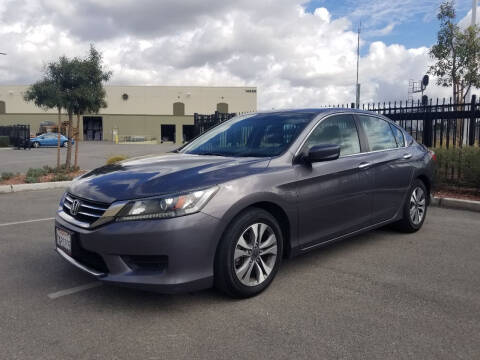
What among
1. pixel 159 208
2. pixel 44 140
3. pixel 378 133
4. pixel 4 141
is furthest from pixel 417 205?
pixel 4 141

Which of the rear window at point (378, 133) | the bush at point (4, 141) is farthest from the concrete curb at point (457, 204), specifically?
the bush at point (4, 141)

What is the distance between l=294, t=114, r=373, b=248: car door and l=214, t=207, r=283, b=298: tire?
0.38 m

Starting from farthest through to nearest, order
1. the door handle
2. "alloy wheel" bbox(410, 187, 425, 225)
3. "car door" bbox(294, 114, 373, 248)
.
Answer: "alloy wheel" bbox(410, 187, 425, 225) < the door handle < "car door" bbox(294, 114, 373, 248)

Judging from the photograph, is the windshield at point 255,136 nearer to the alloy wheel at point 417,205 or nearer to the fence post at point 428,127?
the alloy wheel at point 417,205

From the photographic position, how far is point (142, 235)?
2.95 meters

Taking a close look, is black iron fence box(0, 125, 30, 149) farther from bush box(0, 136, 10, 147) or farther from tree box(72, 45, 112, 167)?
tree box(72, 45, 112, 167)

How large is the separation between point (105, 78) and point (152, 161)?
416 inches

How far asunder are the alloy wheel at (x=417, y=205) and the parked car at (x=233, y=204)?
0.71 metres

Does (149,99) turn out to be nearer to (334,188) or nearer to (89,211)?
(334,188)

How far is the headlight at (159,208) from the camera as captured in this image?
2.99 meters

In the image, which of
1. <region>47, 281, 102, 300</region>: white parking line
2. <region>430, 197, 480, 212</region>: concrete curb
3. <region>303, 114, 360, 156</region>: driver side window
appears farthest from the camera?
<region>430, 197, 480, 212</region>: concrete curb

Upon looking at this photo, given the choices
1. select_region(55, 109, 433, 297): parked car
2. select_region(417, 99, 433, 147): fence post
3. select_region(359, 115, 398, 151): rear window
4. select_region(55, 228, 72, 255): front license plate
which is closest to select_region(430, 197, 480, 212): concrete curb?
select_region(417, 99, 433, 147): fence post

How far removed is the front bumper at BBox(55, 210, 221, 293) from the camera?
2949mm

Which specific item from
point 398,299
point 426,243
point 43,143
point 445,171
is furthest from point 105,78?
point 43,143
